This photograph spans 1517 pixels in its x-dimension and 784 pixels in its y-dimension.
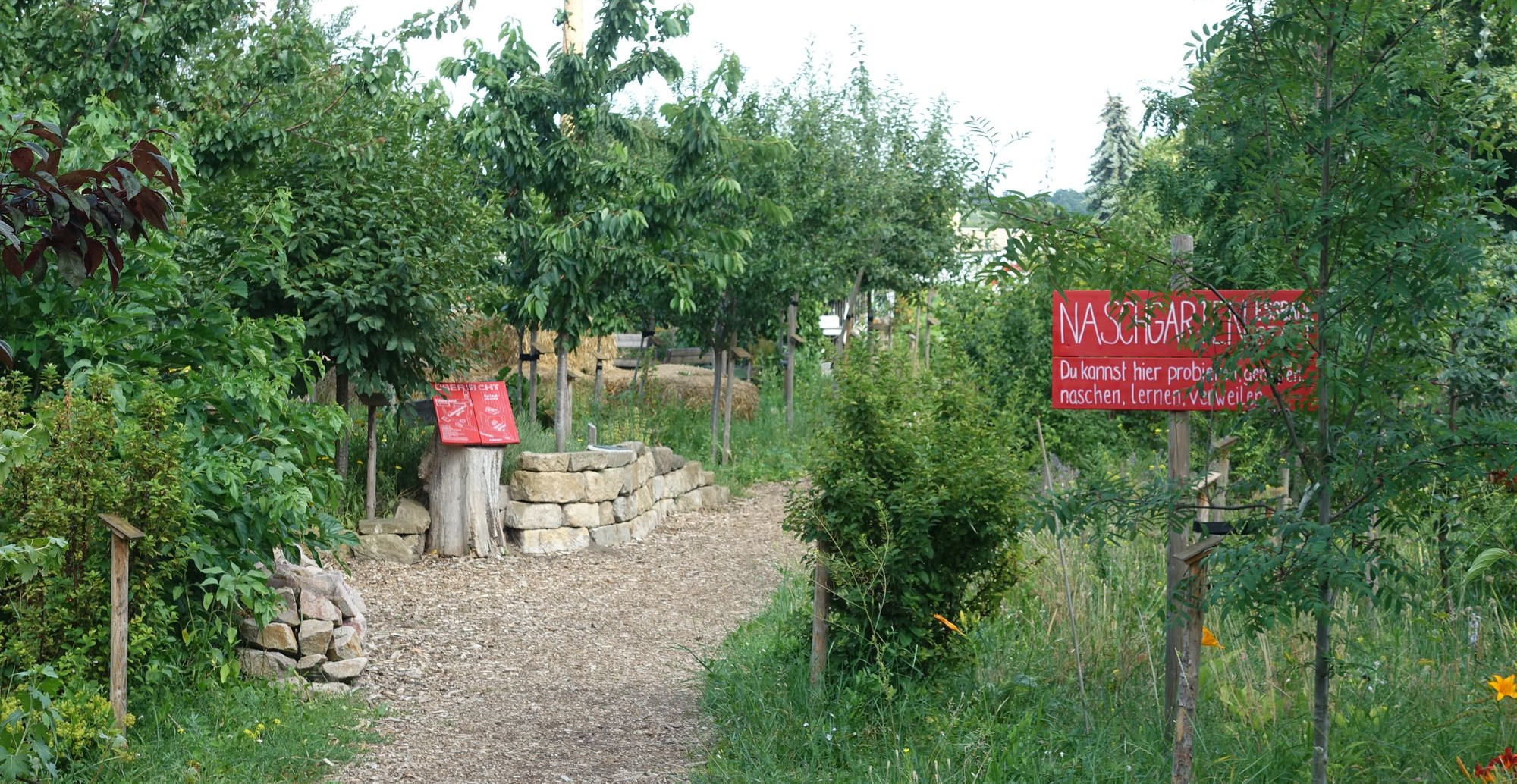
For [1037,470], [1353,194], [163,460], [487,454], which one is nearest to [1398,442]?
[1353,194]

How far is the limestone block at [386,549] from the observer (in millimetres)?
9133

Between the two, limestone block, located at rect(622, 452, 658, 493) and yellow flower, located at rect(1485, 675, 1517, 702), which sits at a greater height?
yellow flower, located at rect(1485, 675, 1517, 702)

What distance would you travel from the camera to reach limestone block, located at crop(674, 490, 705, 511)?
41.5 feet

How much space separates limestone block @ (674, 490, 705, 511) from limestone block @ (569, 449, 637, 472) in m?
1.58

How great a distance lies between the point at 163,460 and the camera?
188 inches

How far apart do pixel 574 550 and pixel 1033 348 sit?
4.94 m

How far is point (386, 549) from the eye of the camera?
9195 millimetres

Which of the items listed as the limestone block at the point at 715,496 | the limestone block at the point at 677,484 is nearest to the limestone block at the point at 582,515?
the limestone block at the point at 677,484

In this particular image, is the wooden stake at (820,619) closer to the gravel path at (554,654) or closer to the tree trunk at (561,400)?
the gravel path at (554,654)

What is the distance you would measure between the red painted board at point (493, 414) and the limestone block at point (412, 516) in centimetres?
72

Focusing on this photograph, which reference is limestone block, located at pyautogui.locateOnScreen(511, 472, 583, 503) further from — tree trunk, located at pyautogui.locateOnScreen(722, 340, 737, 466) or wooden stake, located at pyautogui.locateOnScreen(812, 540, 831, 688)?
wooden stake, located at pyautogui.locateOnScreen(812, 540, 831, 688)

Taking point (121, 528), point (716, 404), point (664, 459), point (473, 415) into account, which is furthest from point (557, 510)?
point (121, 528)

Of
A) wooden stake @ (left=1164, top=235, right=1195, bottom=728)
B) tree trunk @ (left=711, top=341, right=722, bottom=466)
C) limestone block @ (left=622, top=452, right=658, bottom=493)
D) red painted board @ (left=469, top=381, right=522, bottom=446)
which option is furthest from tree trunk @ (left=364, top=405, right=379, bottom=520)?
wooden stake @ (left=1164, top=235, right=1195, bottom=728)

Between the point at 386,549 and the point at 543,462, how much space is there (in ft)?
5.14
